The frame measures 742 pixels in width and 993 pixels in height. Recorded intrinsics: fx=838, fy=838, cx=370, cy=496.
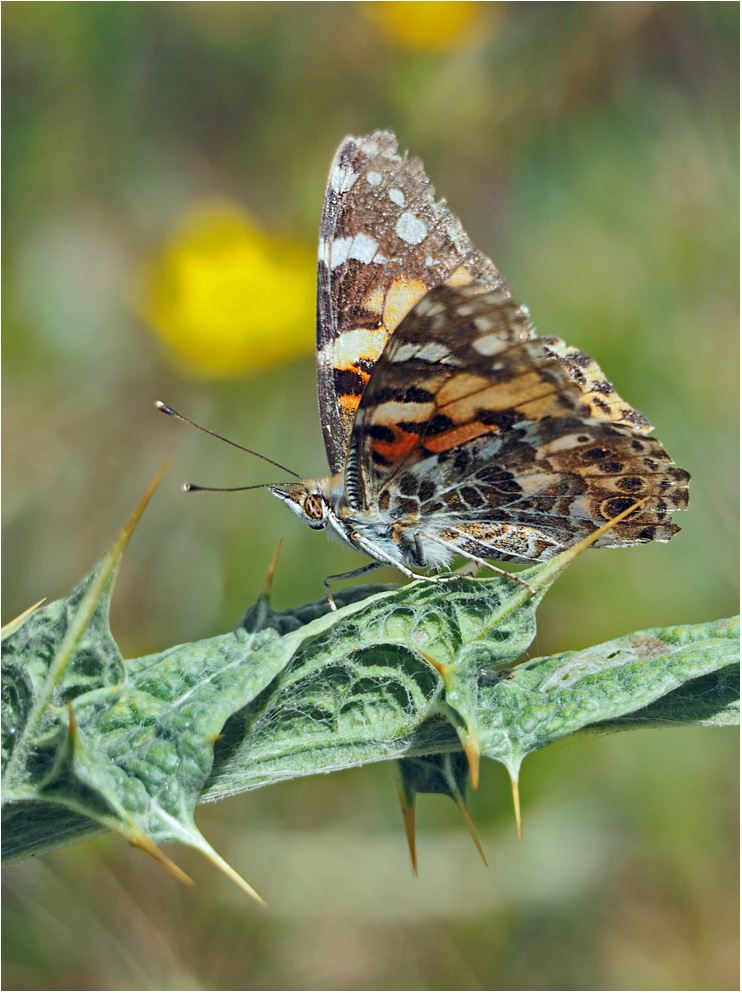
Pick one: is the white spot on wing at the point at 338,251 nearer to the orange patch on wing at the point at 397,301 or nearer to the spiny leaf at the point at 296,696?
the orange patch on wing at the point at 397,301

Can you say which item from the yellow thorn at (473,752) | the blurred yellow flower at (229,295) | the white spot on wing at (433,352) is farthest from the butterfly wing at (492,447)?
the blurred yellow flower at (229,295)

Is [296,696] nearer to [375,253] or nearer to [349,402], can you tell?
[349,402]

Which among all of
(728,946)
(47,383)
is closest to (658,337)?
(728,946)

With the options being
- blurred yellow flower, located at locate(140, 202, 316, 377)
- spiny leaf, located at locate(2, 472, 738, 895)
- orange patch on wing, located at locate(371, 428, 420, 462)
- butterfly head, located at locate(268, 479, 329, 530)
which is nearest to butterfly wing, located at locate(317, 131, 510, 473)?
butterfly head, located at locate(268, 479, 329, 530)

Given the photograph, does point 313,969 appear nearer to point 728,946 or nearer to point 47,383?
point 728,946

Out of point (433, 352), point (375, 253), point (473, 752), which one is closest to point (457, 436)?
point (433, 352)

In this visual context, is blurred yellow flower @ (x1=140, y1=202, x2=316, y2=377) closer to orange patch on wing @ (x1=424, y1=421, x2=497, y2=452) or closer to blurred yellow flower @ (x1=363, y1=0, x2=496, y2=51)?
blurred yellow flower @ (x1=363, y1=0, x2=496, y2=51)
